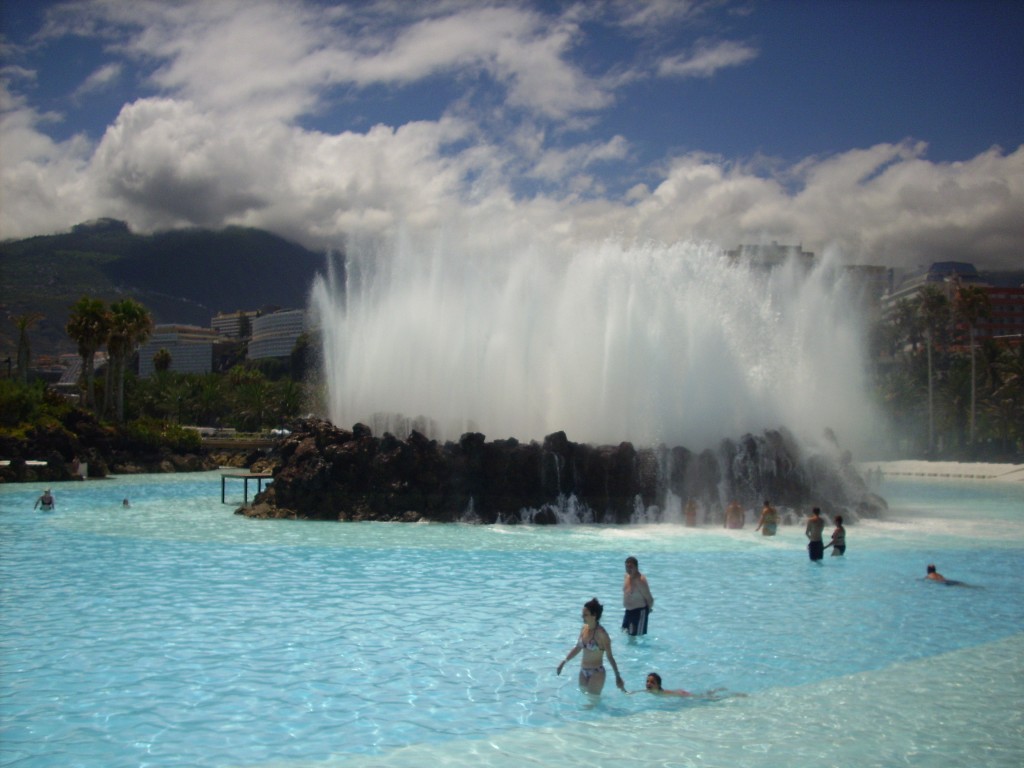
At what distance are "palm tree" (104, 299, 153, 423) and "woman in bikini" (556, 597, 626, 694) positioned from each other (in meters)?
64.0

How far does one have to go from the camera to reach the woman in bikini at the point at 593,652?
10.4 meters

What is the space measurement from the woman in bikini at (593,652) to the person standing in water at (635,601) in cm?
267

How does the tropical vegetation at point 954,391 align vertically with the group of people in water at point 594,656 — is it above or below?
above

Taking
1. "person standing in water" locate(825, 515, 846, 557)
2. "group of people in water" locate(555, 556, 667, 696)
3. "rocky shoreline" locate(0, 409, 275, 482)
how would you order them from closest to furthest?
1. "group of people in water" locate(555, 556, 667, 696)
2. "person standing in water" locate(825, 515, 846, 557)
3. "rocky shoreline" locate(0, 409, 275, 482)

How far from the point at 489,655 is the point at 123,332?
62246 mm

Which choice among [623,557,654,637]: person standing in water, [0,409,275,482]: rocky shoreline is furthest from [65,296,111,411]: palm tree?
[623,557,654,637]: person standing in water

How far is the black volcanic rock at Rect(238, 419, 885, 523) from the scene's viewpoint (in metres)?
29.2

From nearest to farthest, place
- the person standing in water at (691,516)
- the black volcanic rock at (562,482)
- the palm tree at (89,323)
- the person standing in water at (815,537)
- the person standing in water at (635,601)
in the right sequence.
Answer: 1. the person standing in water at (635,601)
2. the person standing in water at (815,537)
3. the person standing in water at (691,516)
4. the black volcanic rock at (562,482)
5. the palm tree at (89,323)

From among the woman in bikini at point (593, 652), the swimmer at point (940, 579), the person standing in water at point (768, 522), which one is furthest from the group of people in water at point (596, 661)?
the person standing in water at point (768, 522)

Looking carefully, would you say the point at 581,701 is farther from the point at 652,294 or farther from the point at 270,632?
the point at 652,294

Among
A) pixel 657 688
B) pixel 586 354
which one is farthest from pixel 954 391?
pixel 657 688

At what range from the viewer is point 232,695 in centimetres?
1059

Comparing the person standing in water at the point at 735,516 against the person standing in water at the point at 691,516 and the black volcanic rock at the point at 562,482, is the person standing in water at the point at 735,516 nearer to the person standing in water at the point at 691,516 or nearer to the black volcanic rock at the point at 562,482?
the person standing in water at the point at 691,516

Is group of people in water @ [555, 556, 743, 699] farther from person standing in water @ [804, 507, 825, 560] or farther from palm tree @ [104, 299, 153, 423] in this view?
palm tree @ [104, 299, 153, 423]
